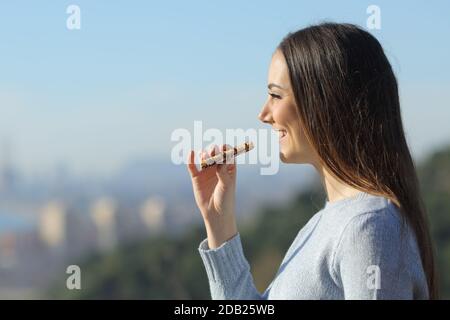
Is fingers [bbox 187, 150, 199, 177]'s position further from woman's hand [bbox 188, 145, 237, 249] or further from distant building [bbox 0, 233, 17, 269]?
distant building [bbox 0, 233, 17, 269]

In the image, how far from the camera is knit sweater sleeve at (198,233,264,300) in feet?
6.86

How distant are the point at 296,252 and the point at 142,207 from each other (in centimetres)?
4670

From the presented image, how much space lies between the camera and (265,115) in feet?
6.65

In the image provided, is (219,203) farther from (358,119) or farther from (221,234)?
(358,119)

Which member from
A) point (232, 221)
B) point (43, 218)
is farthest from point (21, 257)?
point (232, 221)

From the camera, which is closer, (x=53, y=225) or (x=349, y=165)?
(x=349, y=165)

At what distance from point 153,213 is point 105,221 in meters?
2.21

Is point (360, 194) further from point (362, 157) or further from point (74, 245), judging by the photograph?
point (74, 245)

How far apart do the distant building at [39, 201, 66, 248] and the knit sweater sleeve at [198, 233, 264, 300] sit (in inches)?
1796

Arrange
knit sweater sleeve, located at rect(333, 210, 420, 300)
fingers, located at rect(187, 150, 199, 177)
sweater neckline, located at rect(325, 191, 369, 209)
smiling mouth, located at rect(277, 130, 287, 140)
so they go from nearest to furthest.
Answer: knit sweater sleeve, located at rect(333, 210, 420, 300), sweater neckline, located at rect(325, 191, 369, 209), smiling mouth, located at rect(277, 130, 287, 140), fingers, located at rect(187, 150, 199, 177)
